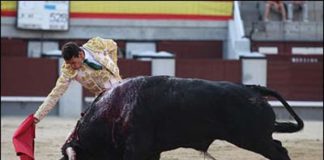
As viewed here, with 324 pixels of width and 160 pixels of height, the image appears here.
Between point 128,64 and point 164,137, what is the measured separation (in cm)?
1084

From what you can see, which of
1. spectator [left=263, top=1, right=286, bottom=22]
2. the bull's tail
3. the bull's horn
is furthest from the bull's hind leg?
spectator [left=263, top=1, right=286, bottom=22]

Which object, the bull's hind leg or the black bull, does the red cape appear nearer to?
the black bull

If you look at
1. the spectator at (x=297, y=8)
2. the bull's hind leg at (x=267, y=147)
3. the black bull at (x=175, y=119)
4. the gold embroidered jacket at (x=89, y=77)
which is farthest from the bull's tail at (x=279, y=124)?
the spectator at (x=297, y=8)

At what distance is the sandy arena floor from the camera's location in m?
7.05

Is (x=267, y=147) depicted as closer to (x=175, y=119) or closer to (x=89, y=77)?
(x=175, y=119)

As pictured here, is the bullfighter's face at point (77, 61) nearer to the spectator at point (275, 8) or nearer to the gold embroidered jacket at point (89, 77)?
the gold embroidered jacket at point (89, 77)

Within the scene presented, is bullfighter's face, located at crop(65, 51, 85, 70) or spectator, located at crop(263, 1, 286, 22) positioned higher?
spectator, located at crop(263, 1, 286, 22)

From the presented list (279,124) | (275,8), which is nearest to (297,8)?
(275,8)

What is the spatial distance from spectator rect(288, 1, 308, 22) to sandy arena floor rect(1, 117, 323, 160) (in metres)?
5.20

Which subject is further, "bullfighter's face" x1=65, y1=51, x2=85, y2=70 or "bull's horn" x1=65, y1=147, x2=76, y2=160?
"bullfighter's face" x1=65, y1=51, x2=85, y2=70

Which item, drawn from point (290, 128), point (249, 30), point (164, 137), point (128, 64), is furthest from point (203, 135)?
point (249, 30)

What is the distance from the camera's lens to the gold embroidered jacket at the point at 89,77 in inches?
188

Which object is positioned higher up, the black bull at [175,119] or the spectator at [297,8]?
the spectator at [297,8]

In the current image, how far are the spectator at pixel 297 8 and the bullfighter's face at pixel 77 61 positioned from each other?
46.1ft
